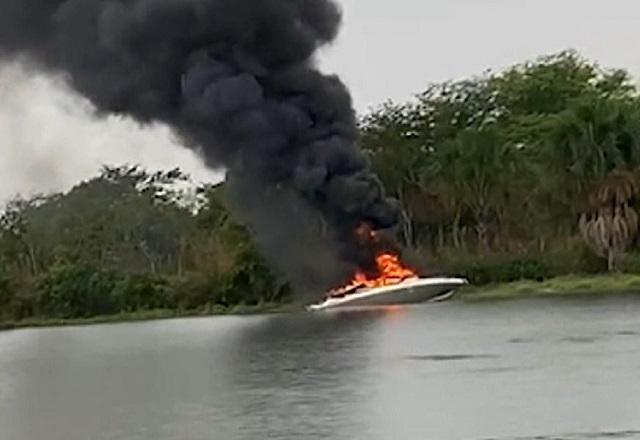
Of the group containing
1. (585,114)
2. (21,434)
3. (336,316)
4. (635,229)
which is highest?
(585,114)

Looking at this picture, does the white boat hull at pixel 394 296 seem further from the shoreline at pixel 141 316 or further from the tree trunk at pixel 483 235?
the tree trunk at pixel 483 235

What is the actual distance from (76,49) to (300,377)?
71.7 ft

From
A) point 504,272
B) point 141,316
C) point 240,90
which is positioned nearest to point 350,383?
point 240,90

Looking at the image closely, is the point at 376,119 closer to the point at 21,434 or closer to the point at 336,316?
the point at 336,316

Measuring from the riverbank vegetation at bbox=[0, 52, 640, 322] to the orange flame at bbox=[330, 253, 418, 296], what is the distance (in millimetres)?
3537

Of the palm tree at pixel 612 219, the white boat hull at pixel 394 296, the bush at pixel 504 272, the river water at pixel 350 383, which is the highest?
the palm tree at pixel 612 219

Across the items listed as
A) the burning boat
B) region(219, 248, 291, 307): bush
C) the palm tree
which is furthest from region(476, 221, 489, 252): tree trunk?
region(219, 248, 291, 307): bush

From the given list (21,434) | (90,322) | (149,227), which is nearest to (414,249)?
(90,322)

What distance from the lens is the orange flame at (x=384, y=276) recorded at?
1511 inches

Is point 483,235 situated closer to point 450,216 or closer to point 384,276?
point 450,216

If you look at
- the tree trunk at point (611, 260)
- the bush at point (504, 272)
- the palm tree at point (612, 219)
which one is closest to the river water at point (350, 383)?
the bush at point (504, 272)

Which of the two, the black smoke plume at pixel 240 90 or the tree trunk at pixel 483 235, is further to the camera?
the tree trunk at pixel 483 235

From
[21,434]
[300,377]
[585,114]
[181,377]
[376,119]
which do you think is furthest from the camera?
[376,119]

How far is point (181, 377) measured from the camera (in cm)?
1761
